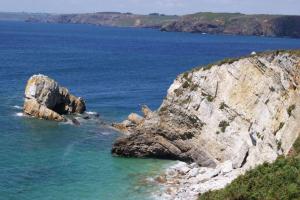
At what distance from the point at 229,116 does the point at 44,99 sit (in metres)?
35.1

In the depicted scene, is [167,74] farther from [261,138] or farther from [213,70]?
[261,138]

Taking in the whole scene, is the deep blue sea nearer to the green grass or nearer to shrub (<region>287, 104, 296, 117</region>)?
shrub (<region>287, 104, 296, 117</region>)

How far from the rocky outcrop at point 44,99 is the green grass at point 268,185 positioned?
180 feet

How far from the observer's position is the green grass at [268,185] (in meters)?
26.7

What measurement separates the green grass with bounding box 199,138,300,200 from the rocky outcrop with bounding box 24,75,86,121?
54774 mm

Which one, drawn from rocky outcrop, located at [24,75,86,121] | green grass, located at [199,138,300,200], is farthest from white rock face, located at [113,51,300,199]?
rocky outcrop, located at [24,75,86,121]

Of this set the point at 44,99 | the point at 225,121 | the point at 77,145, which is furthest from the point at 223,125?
the point at 44,99

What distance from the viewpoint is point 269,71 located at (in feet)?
185

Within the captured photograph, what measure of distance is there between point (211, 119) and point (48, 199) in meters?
22.0

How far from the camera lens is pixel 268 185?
28.0 metres

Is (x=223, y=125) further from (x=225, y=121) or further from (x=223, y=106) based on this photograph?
(x=223, y=106)

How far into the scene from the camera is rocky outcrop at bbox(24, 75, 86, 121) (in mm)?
82812

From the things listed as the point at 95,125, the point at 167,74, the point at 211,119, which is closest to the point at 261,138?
the point at 211,119

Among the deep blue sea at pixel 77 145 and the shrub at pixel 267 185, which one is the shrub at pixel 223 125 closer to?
the deep blue sea at pixel 77 145
